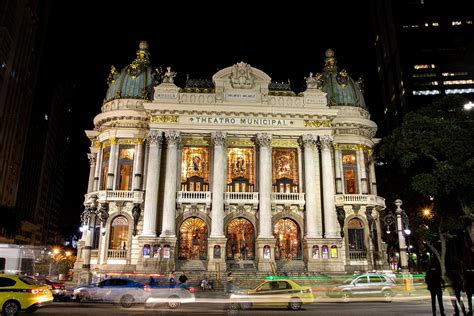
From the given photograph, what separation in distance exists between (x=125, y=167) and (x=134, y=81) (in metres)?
10.1

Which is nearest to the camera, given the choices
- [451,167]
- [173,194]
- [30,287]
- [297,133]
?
[30,287]

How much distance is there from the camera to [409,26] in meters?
112

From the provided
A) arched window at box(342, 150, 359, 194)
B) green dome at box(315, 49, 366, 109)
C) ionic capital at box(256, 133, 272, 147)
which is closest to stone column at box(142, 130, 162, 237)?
ionic capital at box(256, 133, 272, 147)

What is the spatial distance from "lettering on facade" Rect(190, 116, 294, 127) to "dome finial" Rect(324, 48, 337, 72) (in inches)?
511

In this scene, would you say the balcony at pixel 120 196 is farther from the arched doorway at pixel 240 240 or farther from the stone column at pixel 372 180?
the stone column at pixel 372 180

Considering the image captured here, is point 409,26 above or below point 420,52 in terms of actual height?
above

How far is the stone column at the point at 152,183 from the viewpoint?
37125mm

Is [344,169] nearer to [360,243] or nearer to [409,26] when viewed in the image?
[360,243]

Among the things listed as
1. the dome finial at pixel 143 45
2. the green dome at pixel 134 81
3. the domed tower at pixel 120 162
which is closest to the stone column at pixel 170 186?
the domed tower at pixel 120 162

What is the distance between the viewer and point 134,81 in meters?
45.0

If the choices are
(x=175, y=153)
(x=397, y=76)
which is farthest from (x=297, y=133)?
(x=397, y=76)

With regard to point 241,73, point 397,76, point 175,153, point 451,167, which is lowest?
point 451,167

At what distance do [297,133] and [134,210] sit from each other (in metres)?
17.4

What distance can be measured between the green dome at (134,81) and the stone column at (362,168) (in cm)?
2302
